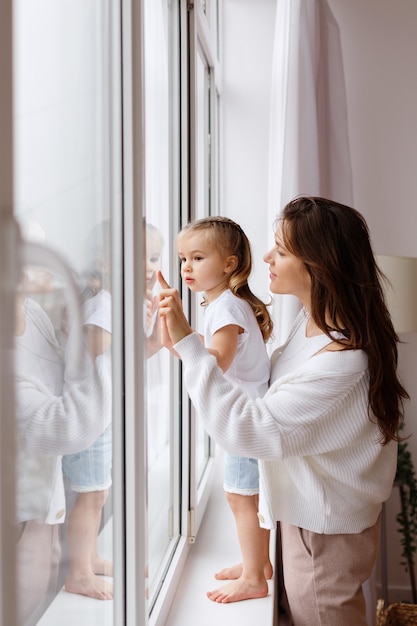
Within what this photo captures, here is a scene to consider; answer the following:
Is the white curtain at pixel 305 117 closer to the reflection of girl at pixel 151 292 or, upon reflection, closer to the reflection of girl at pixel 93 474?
the reflection of girl at pixel 151 292

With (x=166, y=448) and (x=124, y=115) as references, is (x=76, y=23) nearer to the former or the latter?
(x=124, y=115)

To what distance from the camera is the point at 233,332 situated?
131cm

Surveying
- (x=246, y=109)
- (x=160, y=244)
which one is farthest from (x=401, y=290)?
(x=160, y=244)

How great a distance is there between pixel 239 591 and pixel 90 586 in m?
0.69

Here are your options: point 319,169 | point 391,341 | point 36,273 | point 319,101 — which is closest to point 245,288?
point 391,341

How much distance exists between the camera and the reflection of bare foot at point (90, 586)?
723 millimetres

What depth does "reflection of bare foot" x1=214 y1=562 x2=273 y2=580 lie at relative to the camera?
1502 mm

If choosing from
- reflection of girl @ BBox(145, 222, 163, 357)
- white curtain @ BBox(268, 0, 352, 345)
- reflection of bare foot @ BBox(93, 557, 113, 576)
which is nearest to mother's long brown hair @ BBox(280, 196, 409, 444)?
reflection of girl @ BBox(145, 222, 163, 357)

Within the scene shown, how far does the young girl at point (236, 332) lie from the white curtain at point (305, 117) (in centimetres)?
59

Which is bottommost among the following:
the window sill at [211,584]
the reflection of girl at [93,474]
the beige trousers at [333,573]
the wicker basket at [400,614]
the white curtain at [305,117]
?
the wicker basket at [400,614]

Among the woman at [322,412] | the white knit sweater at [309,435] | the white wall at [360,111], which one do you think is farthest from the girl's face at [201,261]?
the white wall at [360,111]

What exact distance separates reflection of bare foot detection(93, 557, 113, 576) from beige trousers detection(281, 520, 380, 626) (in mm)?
504

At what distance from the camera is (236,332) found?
1316 millimetres

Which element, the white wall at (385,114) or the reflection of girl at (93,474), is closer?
A: the reflection of girl at (93,474)
